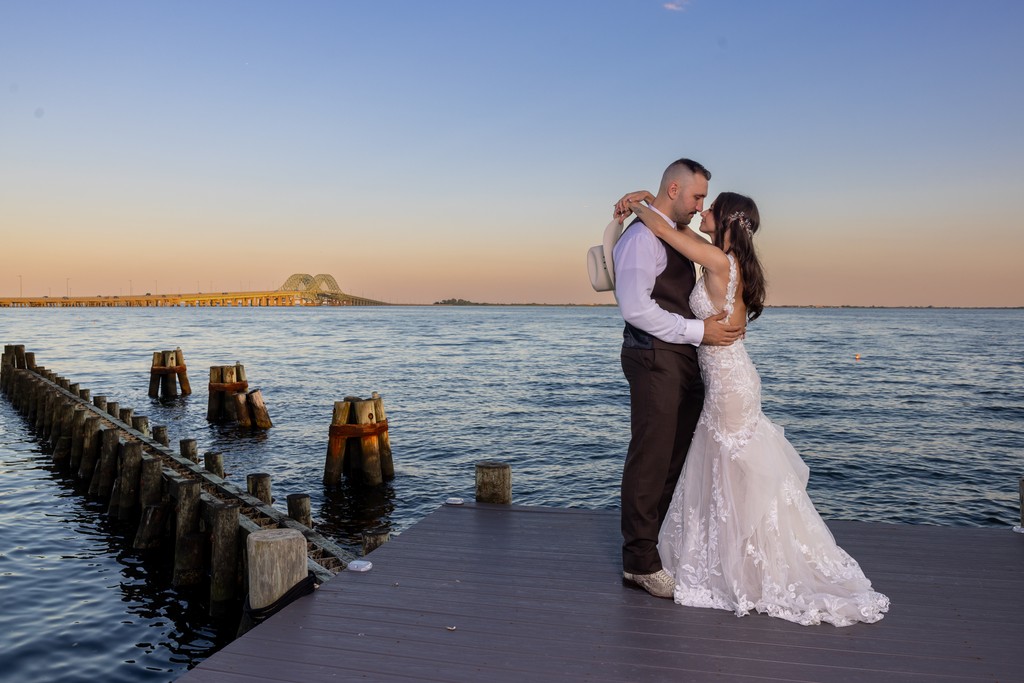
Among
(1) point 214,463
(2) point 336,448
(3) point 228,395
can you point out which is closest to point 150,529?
(1) point 214,463

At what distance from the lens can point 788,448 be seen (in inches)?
195

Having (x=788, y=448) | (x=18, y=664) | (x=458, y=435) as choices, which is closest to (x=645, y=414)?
(x=788, y=448)

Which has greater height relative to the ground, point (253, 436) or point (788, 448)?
point (788, 448)

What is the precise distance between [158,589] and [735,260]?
339 inches

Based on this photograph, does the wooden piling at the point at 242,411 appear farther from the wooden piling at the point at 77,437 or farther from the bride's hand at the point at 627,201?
the bride's hand at the point at 627,201

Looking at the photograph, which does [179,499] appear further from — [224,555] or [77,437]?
[77,437]

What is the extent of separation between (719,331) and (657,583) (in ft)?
5.45

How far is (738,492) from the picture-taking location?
467 cm

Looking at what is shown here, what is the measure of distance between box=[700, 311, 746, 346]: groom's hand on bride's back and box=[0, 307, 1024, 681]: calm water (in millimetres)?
6595

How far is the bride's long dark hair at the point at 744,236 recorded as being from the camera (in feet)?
15.3

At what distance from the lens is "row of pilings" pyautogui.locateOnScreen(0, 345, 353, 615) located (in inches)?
314

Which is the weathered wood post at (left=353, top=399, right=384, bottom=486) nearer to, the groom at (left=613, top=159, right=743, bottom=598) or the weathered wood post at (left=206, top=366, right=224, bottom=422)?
the weathered wood post at (left=206, top=366, right=224, bottom=422)

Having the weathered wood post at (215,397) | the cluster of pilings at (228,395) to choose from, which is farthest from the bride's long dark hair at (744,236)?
the weathered wood post at (215,397)

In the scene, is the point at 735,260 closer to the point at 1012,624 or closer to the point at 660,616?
the point at 660,616
